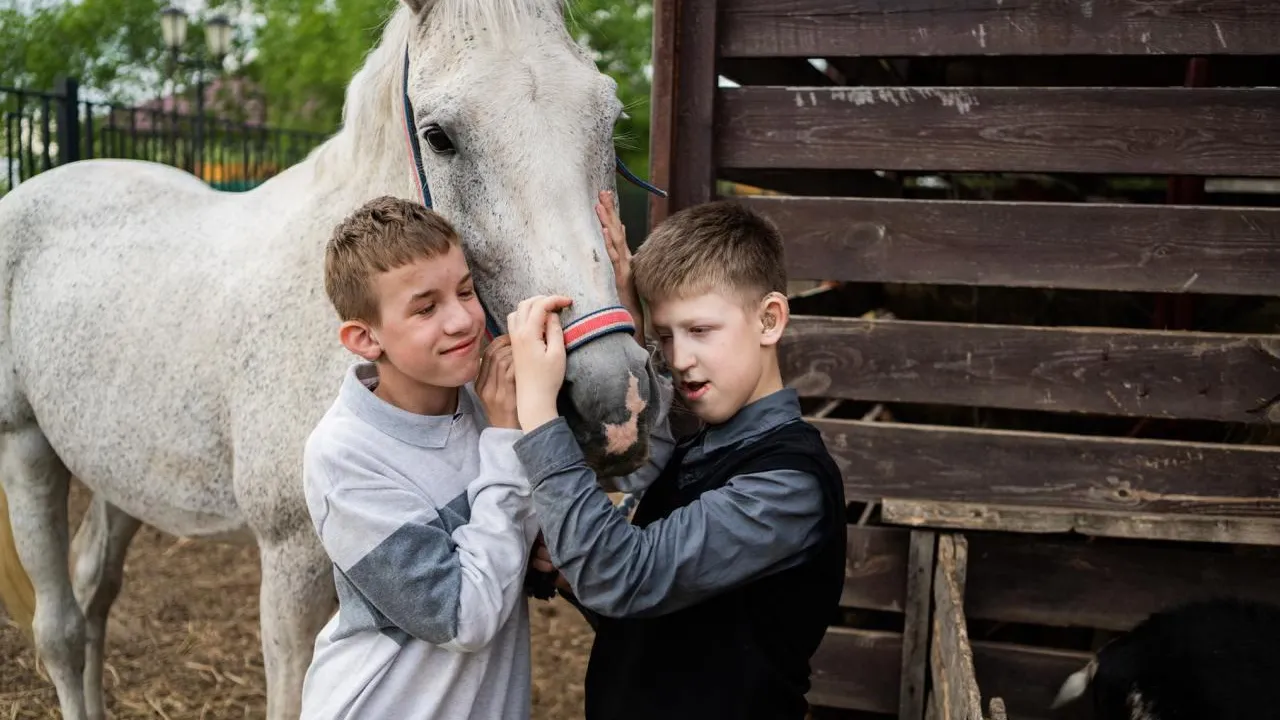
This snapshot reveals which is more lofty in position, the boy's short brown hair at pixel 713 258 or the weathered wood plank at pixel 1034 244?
the boy's short brown hair at pixel 713 258

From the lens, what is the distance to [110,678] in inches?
164

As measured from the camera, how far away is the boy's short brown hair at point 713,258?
60.9 inches

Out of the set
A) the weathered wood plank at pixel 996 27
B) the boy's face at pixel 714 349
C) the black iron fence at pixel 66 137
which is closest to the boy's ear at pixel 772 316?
the boy's face at pixel 714 349

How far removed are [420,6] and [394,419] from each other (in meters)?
0.83

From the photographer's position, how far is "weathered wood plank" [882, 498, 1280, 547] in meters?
2.65

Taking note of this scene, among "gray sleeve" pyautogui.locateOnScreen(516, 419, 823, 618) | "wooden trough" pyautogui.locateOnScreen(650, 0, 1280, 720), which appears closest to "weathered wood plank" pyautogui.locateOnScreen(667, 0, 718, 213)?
"wooden trough" pyautogui.locateOnScreen(650, 0, 1280, 720)

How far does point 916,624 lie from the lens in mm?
2982

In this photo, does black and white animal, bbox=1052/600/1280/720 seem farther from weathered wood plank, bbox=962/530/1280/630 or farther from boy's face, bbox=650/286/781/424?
boy's face, bbox=650/286/781/424

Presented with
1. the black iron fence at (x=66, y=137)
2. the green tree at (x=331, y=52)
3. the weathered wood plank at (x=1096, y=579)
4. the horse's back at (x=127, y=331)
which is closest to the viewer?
the horse's back at (x=127, y=331)

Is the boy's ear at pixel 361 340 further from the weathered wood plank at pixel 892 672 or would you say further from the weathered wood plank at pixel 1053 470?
the weathered wood plank at pixel 892 672

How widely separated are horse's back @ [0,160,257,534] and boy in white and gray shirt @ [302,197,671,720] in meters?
1.00

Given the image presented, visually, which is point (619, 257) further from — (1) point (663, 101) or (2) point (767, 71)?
(2) point (767, 71)

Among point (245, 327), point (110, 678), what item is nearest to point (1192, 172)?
point (245, 327)

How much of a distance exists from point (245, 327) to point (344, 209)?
37 cm
